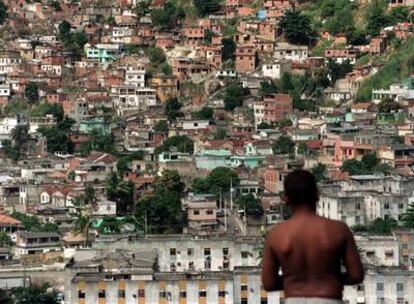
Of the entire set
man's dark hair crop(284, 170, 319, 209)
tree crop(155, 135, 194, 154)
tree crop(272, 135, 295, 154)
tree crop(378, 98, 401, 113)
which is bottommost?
tree crop(155, 135, 194, 154)

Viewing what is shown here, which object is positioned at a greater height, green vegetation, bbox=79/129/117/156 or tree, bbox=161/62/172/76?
tree, bbox=161/62/172/76

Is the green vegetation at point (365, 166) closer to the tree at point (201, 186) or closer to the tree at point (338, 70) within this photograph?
the tree at point (201, 186)

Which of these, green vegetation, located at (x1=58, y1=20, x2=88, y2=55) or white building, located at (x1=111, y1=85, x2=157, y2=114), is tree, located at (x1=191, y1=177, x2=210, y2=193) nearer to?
white building, located at (x1=111, y1=85, x2=157, y2=114)

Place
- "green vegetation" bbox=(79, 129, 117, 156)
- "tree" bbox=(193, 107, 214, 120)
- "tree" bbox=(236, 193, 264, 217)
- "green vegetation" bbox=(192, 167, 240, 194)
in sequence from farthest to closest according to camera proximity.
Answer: "tree" bbox=(193, 107, 214, 120)
"green vegetation" bbox=(79, 129, 117, 156)
"green vegetation" bbox=(192, 167, 240, 194)
"tree" bbox=(236, 193, 264, 217)

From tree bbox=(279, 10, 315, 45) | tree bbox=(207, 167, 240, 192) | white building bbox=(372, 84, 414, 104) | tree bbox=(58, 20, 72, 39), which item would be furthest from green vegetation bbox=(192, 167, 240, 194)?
tree bbox=(58, 20, 72, 39)

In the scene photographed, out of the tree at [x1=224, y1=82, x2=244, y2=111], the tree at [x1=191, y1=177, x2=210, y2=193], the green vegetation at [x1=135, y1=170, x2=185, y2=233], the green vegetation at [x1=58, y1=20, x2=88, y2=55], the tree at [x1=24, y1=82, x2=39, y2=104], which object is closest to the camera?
the green vegetation at [x1=135, y1=170, x2=185, y2=233]

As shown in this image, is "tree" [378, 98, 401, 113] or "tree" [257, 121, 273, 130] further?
"tree" [257, 121, 273, 130]

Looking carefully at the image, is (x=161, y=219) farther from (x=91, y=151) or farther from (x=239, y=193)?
(x=91, y=151)

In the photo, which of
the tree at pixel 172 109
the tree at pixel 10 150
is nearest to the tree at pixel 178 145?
the tree at pixel 172 109
